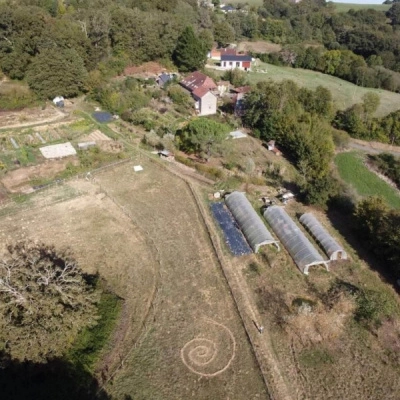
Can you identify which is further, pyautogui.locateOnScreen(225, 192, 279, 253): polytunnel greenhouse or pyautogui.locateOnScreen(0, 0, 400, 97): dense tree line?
pyautogui.locateOnScreen(0, 0, 400, 97): dense tree line

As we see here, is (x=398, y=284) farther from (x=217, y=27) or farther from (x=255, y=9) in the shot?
(x=255, y=9)

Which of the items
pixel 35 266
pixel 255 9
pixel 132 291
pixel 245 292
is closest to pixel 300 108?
pixel 245 292

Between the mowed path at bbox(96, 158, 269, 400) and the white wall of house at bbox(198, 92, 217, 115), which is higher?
the mowed path at bbox(96, 158, 269, 400)

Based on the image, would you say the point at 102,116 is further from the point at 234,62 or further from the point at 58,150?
the point at 234,62

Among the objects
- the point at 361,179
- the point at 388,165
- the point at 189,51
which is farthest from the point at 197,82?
the point at 388,165

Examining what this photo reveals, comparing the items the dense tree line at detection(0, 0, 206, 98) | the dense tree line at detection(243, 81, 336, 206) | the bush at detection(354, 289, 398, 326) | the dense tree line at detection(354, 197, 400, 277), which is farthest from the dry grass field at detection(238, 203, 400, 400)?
the dense tree line at detection(0, 0, 206, 98)

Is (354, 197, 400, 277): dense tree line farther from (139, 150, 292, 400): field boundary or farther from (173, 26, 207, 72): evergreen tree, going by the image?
(173, 26, 207, 72): evergreen tree

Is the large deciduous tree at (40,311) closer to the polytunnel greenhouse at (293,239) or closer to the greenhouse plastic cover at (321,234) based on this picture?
the polytunnel greenhouse at (293,239)

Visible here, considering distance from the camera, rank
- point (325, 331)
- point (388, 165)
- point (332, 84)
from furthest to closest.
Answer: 1. point (332, 84)
2. point (388, 165)
3. point (325, 331)
